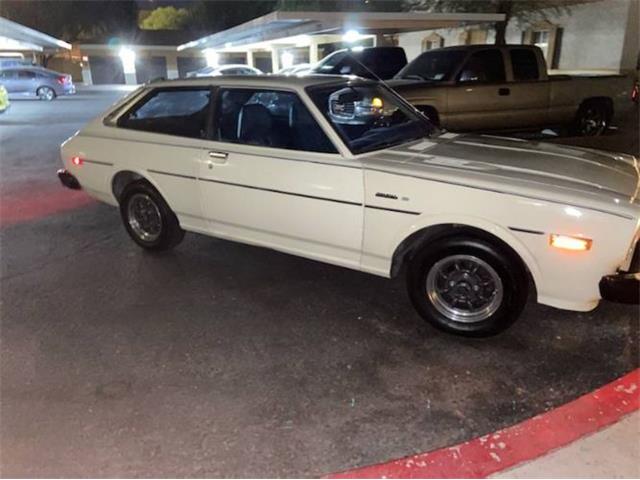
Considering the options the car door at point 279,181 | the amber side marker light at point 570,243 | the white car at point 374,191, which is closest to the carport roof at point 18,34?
the white car at point 374,191

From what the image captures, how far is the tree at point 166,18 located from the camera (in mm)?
60450

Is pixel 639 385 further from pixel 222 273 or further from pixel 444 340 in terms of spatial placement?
pixel 222 273

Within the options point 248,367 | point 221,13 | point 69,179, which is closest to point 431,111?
point 69,179

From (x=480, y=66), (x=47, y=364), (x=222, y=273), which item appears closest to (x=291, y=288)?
(x=222, y=273)

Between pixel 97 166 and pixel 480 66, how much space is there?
21.0ft

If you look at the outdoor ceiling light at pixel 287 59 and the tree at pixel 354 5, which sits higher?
the tree at pixel 354 5

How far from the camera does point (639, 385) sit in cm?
321

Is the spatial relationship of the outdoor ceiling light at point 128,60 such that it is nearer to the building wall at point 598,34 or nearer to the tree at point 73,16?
the tree at point 73,16

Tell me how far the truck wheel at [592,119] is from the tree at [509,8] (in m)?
6.38

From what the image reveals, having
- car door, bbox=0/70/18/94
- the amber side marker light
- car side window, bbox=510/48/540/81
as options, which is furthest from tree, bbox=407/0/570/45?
car door, bbox=0/70/18/94

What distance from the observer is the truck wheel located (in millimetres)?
9711

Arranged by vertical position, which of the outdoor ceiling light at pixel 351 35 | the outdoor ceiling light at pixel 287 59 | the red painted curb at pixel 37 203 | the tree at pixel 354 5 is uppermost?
the tree at pixel 354 5

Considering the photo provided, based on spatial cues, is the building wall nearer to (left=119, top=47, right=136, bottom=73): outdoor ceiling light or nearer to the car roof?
the car roof

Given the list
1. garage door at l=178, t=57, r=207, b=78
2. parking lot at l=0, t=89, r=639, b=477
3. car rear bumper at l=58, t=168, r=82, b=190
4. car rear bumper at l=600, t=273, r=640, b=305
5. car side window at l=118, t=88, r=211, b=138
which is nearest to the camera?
parking lot at l=0, t=89, r=639, b=477
